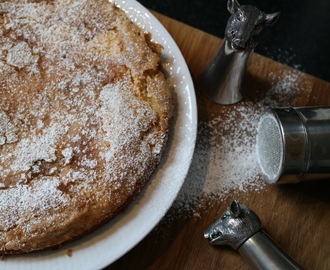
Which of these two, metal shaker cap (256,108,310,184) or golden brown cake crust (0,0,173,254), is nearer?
golden brown cake crust (0,0,173,254)

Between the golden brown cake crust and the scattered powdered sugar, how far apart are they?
8.9 inches

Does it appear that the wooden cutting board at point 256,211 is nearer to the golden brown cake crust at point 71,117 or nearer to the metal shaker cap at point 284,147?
the metal shaker cap at point 284,147

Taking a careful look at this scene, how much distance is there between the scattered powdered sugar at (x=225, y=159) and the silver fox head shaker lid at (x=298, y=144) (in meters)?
0.09

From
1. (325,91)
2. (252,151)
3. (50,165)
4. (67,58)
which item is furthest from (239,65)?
(50,165)

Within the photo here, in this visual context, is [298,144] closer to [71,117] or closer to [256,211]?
[256,211]

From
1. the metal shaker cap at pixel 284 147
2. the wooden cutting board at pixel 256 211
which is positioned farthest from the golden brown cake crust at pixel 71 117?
the metal shaker cap at pixel 284 147

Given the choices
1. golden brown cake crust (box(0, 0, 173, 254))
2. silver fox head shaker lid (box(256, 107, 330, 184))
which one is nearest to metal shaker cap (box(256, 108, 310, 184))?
silver fox head shaker lid (box(256, 107, 330, 184))

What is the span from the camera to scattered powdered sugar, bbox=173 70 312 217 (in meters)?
1.49

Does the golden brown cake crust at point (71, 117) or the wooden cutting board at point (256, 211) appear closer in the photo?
the golden brown cake crust at point (71, 117)

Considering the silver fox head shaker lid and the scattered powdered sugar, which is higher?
the silver fox head shaker lid

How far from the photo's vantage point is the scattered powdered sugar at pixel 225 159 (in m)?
1.49

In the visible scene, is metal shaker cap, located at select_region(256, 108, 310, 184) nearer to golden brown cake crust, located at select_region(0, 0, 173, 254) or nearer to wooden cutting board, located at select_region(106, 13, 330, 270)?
wooden cutting board, located at select_region(106, 13, 330, 270)

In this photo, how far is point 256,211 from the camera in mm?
1511

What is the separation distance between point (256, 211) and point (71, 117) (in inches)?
27.1
